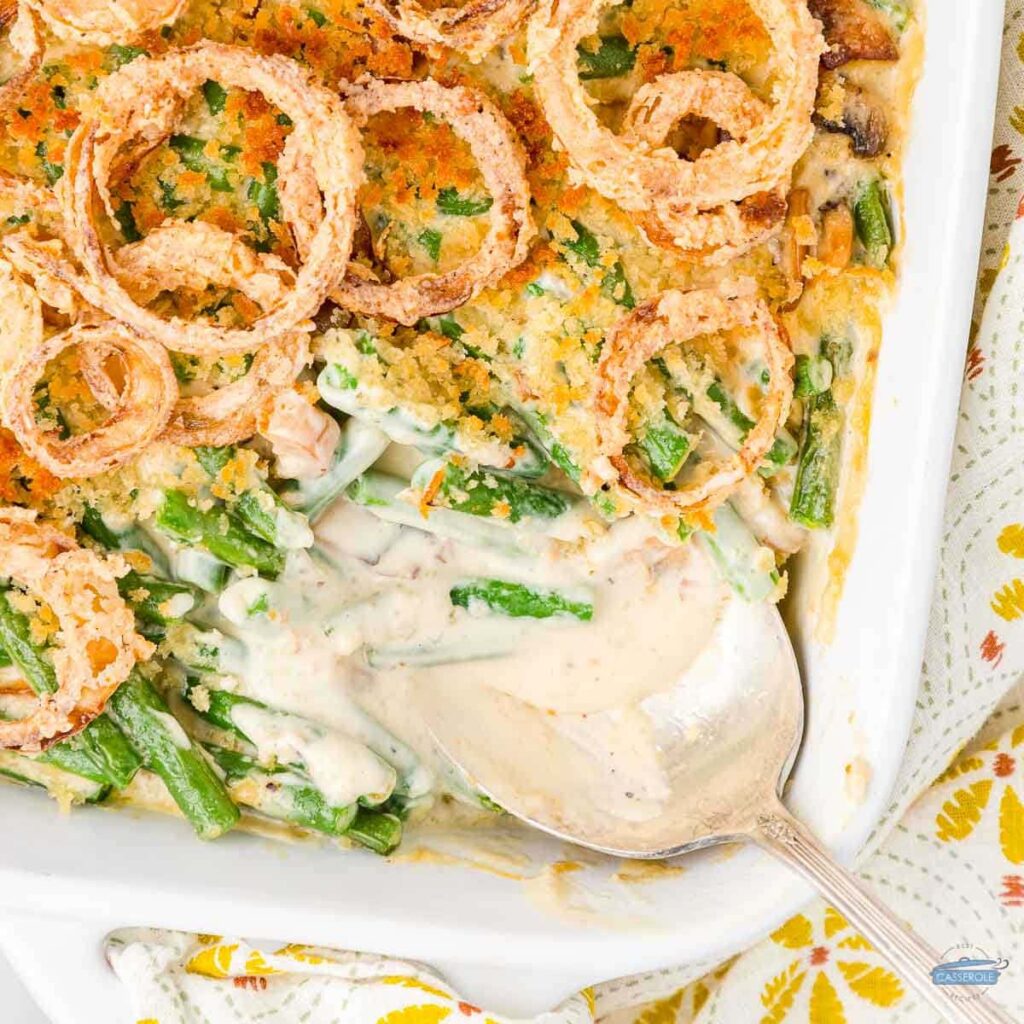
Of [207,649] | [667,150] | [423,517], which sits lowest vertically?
[207,649]

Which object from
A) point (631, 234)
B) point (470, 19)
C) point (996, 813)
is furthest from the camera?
point (996, 813)

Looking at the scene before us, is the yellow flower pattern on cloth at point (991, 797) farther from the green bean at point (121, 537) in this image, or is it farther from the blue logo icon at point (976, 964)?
the green bean at point (121, 537)

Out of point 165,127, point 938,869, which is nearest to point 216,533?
point 165,127

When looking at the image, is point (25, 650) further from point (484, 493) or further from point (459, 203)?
point (459, 203)

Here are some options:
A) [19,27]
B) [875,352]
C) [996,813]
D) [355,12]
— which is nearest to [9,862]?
[19,27]

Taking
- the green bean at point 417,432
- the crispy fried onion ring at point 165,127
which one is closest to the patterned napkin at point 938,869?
the green bean at point 417,432

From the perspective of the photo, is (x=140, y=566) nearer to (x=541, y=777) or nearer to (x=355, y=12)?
(x=541, y=777)
